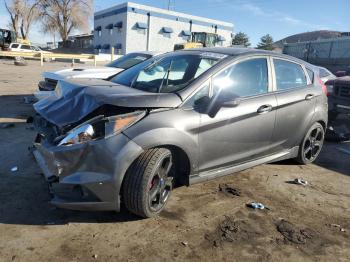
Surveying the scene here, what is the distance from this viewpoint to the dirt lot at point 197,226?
3340 millimetres

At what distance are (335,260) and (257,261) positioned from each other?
0.73 m

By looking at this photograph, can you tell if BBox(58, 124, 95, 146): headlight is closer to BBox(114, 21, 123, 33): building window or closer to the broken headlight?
the broken headlight

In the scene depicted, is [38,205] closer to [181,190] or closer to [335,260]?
[181,190]

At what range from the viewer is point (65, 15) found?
64.4 m

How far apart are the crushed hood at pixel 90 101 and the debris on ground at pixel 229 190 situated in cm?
145

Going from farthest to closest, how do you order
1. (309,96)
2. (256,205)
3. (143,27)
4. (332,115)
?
(143,27) → (332,115) → (309,96) → (256,205)

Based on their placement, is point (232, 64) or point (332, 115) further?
point (332, 115)

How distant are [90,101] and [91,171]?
29.0 inches

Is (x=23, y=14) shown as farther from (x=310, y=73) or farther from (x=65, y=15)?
(x=310, y=73)

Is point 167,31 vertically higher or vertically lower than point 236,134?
higher

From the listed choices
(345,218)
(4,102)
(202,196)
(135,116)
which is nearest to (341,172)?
(345,218)

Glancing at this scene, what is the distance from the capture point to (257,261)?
10.8ft

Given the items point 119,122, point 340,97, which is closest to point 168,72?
point 119,122

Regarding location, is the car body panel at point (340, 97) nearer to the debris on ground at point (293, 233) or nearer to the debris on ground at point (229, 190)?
the debris on ground at point (229, 190)
